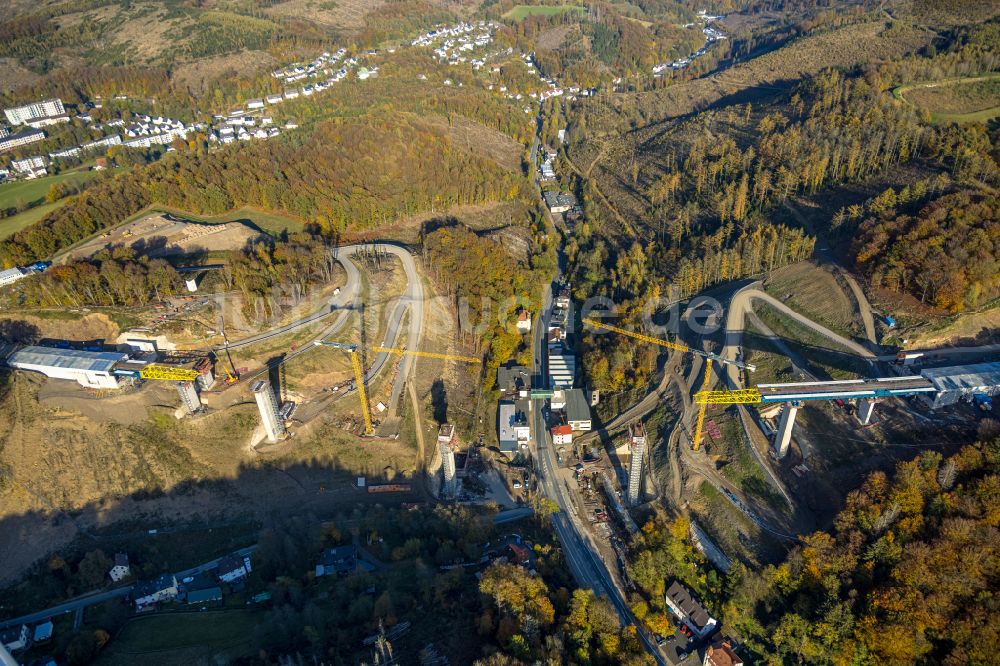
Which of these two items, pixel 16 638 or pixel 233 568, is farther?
pixel 233 568

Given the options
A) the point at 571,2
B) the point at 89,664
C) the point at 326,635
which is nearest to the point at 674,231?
the point at 326,635

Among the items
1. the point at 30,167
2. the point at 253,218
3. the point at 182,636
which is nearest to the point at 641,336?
the point at 182,636

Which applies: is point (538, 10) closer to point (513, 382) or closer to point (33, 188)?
point (33, 188)

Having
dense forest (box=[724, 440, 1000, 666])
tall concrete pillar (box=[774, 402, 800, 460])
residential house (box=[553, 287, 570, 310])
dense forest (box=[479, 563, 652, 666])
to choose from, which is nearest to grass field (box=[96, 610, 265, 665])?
dense forest (box=[479, 563, 652, 666])

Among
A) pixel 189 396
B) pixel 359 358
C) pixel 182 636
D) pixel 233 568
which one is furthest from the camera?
pixel 359 358

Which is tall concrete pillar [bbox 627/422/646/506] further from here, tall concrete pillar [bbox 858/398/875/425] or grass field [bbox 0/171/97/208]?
grass field [bbox 0/171/97/208]

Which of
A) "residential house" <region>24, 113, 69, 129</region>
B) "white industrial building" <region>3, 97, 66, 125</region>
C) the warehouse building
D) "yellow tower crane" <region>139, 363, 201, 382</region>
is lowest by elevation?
the warehouse building

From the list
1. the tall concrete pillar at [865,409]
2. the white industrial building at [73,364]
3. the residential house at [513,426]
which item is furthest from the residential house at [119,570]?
the tall concrete pillar at [865,409]
